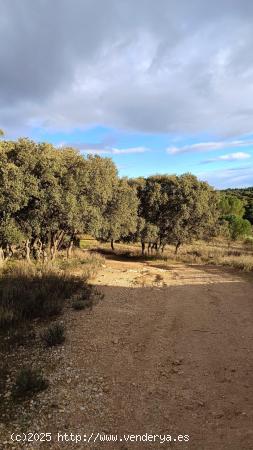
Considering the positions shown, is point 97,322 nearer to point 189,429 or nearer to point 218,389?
point 218,389

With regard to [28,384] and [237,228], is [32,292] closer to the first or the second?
[28,384]

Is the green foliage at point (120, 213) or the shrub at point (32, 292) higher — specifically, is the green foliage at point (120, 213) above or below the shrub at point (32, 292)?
above

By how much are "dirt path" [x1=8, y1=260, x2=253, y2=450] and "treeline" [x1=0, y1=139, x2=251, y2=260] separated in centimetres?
732

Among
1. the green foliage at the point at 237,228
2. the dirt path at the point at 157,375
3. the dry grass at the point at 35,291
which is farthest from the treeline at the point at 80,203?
the green foliage at the point at 237,228

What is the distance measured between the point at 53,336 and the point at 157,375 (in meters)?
2.63

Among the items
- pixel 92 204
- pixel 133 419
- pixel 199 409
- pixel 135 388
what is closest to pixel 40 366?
pixel 135 388

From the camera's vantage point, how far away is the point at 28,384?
21.8 feet

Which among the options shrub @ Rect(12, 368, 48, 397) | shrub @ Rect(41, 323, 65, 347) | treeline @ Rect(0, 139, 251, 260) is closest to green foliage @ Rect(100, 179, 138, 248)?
treeline @ Rect(0, 139, 251, 260)

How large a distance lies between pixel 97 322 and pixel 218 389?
14.4 feet

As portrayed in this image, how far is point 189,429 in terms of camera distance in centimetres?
565

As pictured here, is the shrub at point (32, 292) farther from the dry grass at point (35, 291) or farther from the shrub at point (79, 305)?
the shrub at point (79, 305)

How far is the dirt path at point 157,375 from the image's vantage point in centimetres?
570

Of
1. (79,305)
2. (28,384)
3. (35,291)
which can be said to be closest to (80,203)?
(35,291)

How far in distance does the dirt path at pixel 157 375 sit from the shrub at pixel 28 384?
0.20 m
